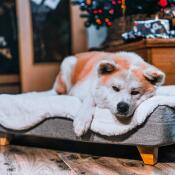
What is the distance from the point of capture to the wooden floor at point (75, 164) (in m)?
1.63

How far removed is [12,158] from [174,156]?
88cm

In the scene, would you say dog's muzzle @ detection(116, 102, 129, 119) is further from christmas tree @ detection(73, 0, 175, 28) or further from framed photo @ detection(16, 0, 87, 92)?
framed photo @ detection(16, 0, 87, 92)

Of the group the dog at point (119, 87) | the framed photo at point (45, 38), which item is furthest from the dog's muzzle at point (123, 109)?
→ the framed photo at point (45, 38)

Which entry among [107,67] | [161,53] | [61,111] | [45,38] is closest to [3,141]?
[61,111]

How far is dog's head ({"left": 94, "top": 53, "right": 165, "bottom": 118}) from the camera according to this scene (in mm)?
1732

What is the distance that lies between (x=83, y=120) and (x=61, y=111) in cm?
16

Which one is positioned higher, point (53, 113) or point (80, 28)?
point (80, 28)

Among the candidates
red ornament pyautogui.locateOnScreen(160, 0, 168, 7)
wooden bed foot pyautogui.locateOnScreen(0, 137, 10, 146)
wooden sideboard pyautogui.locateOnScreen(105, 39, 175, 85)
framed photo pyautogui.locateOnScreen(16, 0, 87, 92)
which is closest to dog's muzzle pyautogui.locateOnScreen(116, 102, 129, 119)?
wooden sideboard pyautogui.locateOnScreen(105, 39, 175, 85)

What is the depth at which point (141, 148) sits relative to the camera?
1779mm

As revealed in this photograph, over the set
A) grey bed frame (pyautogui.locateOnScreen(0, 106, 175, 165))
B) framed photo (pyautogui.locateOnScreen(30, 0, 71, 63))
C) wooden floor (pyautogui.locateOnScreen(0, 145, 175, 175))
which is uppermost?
framed photo (pyautogui.locateOnScreen(30, 0, 71, 63))

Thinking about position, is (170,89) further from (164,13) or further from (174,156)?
(164,13)

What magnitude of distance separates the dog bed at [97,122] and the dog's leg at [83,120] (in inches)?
1.3

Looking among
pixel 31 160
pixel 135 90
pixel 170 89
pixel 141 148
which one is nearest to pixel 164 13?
pixel 170 89

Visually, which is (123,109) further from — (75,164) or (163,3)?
(163,3)
